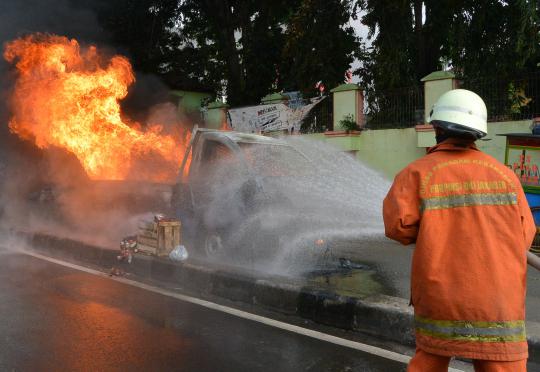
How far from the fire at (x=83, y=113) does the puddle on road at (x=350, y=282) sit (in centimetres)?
413

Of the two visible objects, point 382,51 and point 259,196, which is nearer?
point 259,196

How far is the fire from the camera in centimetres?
951

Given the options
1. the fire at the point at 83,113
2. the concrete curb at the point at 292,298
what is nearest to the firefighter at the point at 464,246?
the concrete curb at the point at 292,298

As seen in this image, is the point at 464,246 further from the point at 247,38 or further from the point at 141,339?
Result: the point at 247,38

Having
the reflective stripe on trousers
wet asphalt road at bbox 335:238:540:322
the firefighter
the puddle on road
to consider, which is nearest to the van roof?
wet asphalt road at bbox 335:238:540:322

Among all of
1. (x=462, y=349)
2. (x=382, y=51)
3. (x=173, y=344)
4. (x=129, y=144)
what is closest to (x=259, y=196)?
(x=173, y=344)

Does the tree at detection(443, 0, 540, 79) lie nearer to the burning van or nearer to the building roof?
the building roof

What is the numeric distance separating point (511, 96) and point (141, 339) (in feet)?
33.9

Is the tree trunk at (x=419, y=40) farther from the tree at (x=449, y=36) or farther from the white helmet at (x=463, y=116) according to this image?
the white helmet at (x=463, y=116)

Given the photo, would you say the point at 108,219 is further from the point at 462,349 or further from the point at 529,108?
the point at 529,108

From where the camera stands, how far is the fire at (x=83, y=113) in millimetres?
9508

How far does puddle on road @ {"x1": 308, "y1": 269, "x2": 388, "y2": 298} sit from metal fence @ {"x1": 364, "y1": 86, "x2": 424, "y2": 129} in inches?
303

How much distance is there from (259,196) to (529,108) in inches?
309

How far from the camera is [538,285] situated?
5.87 meters
